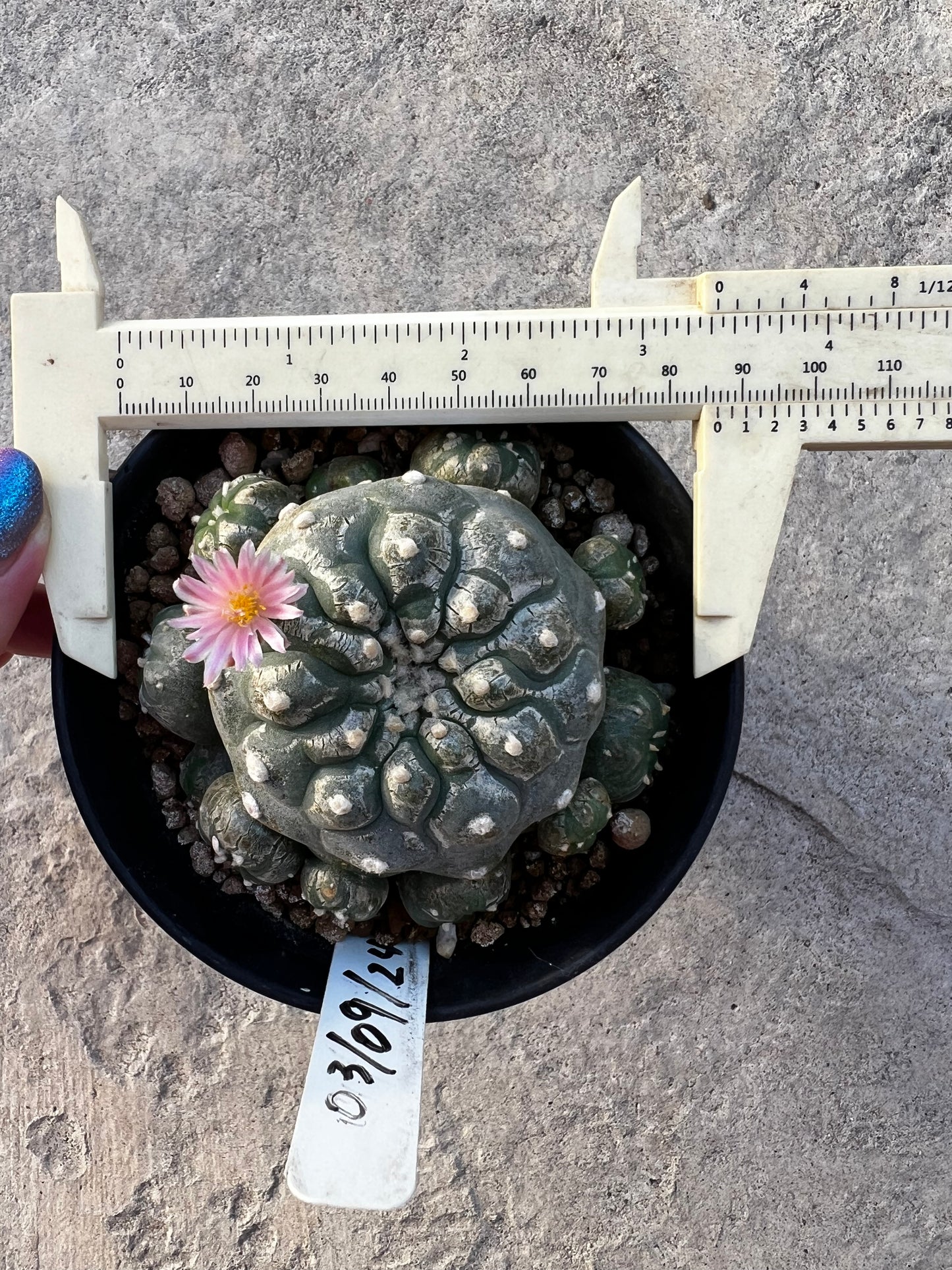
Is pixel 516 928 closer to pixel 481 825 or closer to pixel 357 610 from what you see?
pixel 481 825

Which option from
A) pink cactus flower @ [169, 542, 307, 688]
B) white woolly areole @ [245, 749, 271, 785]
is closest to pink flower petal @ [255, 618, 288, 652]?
pink cactus flower @ [169, 542, 307, 688]

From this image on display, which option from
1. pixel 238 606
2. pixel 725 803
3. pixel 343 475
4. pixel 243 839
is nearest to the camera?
pixel 238 606

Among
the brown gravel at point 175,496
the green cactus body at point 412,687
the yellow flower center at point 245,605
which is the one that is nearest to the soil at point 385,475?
the brown gravel at point 175,496

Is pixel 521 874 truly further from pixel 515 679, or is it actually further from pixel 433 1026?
pixel 433 1026

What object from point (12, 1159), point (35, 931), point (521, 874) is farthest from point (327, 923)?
point (12, 1159)

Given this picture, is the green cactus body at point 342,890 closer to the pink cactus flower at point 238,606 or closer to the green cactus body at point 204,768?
the green cactus body at point 204,768

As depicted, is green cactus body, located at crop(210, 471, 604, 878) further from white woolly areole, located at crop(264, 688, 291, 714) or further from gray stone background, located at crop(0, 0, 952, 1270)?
gray stone background, located at crop(0, 0, 952, 1270)

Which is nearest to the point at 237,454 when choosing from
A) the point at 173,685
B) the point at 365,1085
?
the point at 173,685

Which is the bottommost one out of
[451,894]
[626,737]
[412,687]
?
[451,894]
